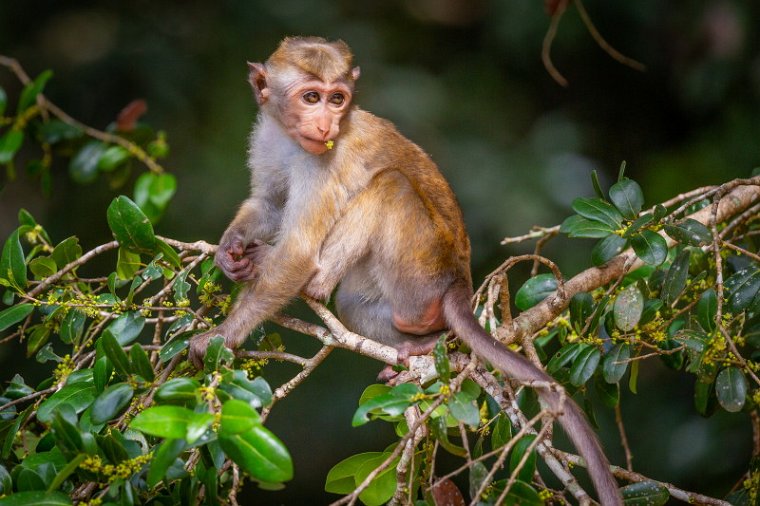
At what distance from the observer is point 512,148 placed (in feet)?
20.4

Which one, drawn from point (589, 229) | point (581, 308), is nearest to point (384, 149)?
point (589, 229)

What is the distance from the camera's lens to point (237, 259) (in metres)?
3.80

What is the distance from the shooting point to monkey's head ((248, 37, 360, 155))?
12.2 feet

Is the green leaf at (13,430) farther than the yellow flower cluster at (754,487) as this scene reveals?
No

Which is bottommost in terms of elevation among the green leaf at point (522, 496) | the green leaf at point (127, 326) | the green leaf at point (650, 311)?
the green leaf at point (127, 326)

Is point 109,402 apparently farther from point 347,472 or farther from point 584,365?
point 584,365

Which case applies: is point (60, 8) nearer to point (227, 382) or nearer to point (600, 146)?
point (600, 146)

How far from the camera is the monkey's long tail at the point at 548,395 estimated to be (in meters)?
2.61

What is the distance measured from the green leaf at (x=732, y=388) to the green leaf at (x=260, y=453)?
1472 mm

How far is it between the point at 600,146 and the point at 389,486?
4077 mm

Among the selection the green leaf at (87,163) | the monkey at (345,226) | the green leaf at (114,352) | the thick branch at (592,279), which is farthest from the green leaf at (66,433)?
the green leaf at (87,163)

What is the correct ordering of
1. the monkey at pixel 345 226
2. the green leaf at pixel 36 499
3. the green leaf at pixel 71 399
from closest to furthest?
the green leaf at pixel 36 499, the green leaf at pixel 71 399, the monkey at pixel 345 226

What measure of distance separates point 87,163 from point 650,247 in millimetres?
2900

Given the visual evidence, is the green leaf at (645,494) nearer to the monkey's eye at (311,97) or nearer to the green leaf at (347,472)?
the green leaf at (347,472)
